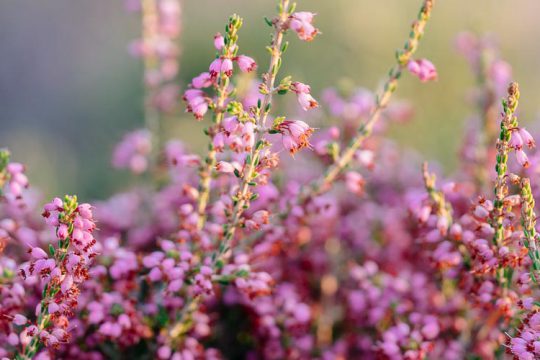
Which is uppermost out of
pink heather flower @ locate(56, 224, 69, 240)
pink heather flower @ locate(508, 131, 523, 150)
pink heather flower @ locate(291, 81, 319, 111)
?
pink heather flower @ locate(291, 81, 319, 111)

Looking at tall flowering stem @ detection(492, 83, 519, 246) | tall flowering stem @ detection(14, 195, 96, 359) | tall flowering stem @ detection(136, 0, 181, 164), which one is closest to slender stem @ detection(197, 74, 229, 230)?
tall flowering stem @ detection(14, 195, 96, 359)

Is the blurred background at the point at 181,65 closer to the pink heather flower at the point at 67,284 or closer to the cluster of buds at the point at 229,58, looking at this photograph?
the cluster of buds at the point at 229,58

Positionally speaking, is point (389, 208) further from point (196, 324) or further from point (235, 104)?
point (235, 104)

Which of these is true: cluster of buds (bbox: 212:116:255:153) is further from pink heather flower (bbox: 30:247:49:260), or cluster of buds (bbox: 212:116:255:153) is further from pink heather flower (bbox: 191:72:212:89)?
pink heather flower (bbox: 30:247:49:260)

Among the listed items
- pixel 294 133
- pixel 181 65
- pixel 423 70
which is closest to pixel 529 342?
pixel 294 133

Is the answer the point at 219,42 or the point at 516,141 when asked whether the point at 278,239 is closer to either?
the point at 219,42

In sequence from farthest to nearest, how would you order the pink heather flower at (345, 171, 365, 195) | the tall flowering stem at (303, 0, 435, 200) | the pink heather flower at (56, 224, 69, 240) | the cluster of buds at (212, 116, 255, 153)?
1. the pink heather flower at (345, 171, 365, 195)
2. the tall flowering stem at (303, 0, 435, 200)
3. the cluster of buds at (212, 116, 255, 153)
4. the pink heather flower at (56, 224, 69, 240)
